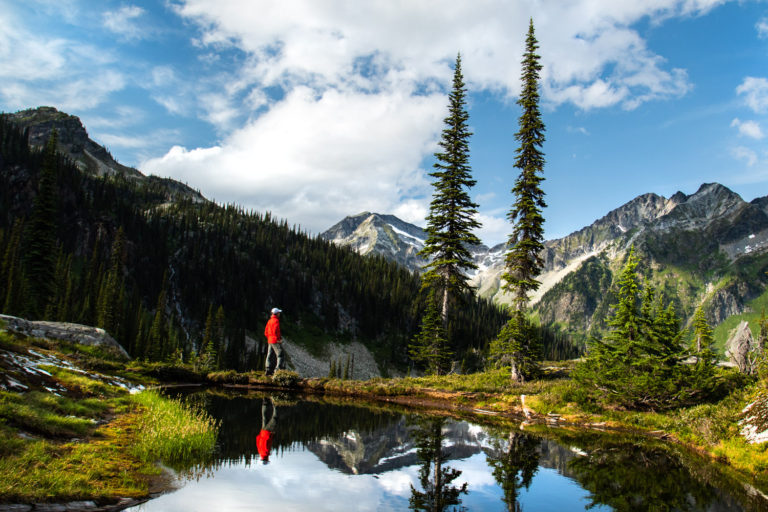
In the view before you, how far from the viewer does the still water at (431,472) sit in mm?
7051

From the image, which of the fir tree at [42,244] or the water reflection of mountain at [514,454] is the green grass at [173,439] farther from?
the fir tree at [42,244]

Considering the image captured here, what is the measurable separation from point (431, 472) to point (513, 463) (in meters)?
2.36

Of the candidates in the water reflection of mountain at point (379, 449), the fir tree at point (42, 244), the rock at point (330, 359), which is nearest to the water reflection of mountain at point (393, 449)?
the water reflection of mountain at point (379, 449)

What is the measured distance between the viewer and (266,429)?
11688 mm

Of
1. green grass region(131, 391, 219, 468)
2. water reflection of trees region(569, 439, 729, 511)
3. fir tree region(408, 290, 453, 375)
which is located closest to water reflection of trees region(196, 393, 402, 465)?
green grass region(131, 391, 219, 468)

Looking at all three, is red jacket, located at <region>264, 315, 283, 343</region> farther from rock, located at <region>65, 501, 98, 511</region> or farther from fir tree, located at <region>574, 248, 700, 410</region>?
rock, located at <region>65, 501, 98, 511</region>

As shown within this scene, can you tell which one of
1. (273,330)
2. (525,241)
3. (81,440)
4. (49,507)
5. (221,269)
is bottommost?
(81,440)

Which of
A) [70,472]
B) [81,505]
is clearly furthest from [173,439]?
[81,505]

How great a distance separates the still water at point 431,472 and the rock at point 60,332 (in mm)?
12070

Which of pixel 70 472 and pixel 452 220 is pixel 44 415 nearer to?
pixel 70 472

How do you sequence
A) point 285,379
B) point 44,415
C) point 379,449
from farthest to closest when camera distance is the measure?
point 285,379 < point 379,449 < point 44,415

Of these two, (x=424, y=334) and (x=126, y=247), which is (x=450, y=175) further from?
(x=126, y=247)

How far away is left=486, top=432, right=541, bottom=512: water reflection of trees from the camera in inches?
319

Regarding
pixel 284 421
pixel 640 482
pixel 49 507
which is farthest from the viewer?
pixel 284 421
